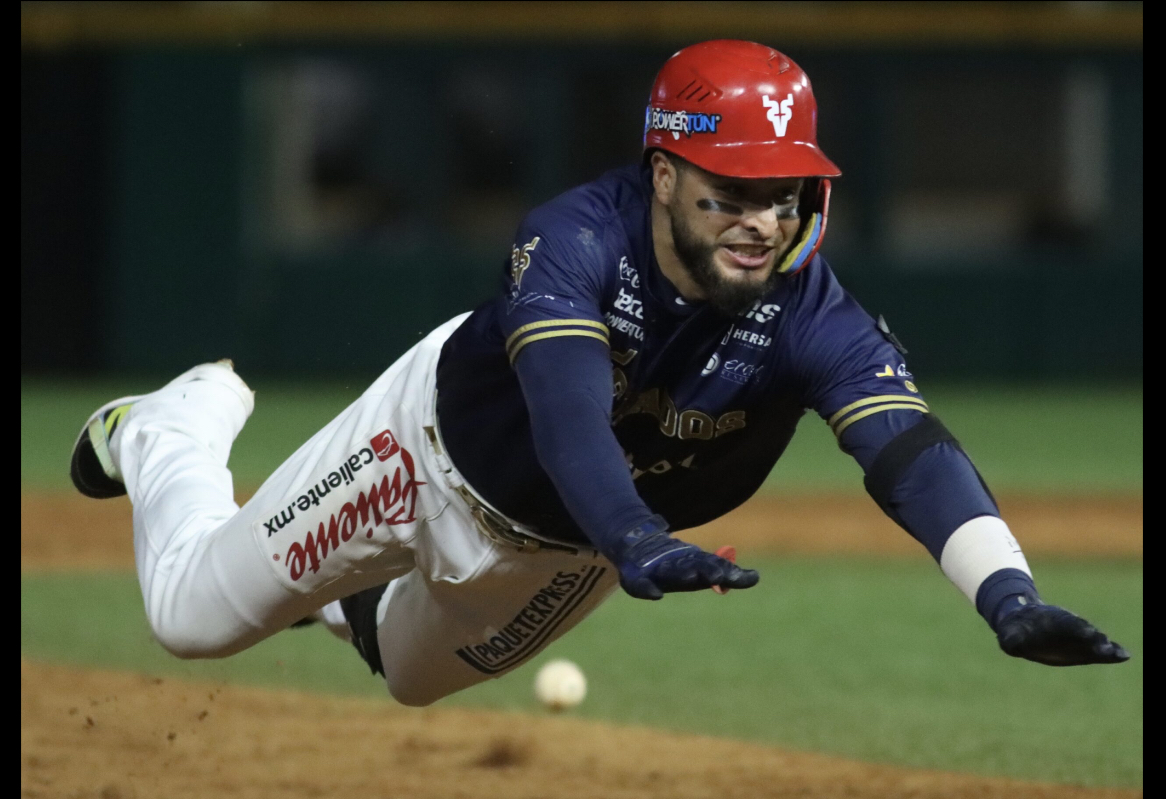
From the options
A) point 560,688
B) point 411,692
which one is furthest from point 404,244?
point 411,692

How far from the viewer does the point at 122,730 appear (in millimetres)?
5914

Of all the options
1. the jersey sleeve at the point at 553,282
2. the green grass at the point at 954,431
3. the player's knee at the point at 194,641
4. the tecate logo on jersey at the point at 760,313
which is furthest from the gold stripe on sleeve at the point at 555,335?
the green grass at the point at 954,431

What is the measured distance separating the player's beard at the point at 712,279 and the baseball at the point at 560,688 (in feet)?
9.96

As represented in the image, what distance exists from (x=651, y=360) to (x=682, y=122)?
539 mm

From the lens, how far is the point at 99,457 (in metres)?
5.09

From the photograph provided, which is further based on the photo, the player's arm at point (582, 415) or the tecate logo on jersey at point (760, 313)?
the tecate logo on jersey at point (760, 313)

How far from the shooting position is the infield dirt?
5.08 m

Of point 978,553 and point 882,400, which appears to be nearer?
point 978,553

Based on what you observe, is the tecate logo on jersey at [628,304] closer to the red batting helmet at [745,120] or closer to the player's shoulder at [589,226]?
the player's shoulder at [589,226]

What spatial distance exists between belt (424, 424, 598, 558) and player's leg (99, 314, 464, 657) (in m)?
0.08

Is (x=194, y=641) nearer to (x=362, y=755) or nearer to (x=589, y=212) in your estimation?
(x=362, y=755)

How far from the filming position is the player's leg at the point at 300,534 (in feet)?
13.9
